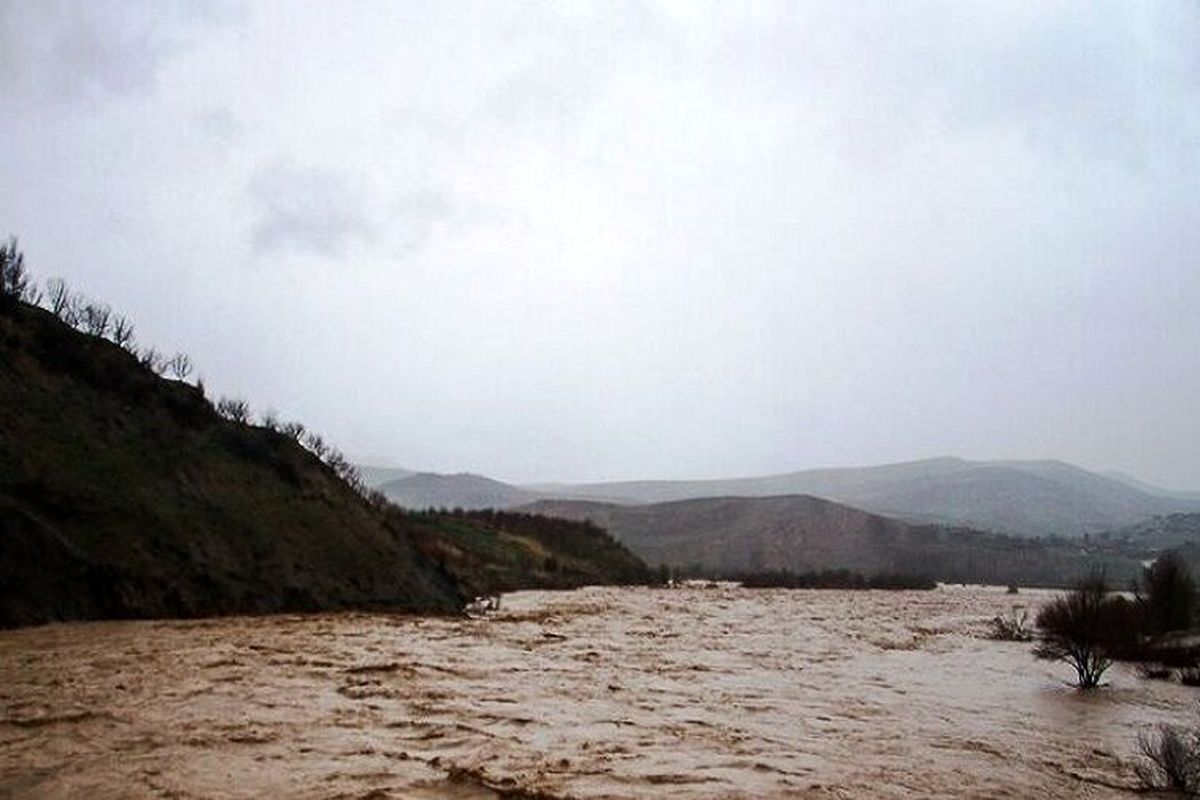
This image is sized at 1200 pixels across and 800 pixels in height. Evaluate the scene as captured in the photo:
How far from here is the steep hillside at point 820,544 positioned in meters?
108

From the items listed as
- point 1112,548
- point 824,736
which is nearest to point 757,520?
point 1112,548

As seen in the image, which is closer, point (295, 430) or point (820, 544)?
point (295, 430)

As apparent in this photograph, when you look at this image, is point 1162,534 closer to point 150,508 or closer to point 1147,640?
point 1147,640

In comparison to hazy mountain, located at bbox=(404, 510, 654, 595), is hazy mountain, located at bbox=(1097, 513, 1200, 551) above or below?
above

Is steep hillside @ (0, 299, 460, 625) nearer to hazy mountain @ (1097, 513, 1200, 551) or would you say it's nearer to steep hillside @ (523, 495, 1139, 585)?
steep hillside @ (523, 495, 1139, 585)

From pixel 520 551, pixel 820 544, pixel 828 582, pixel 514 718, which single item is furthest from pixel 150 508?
pixel 820 544

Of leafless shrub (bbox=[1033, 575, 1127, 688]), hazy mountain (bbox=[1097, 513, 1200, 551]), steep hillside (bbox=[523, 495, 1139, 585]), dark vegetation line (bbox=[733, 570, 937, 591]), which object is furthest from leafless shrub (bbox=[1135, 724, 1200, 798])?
hazy mountain (bbox=[1097, 513, 1200, 551])

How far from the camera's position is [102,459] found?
20516 millimetres

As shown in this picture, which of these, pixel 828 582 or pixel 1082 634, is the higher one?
pixel 1082 634

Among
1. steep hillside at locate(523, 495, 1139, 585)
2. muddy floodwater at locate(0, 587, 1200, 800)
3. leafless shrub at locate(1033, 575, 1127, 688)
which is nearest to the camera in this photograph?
muddy floodwater at locate(0, 587, 1200, 800)

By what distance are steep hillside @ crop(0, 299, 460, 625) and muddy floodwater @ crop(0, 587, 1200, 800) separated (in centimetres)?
152

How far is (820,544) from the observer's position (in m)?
118

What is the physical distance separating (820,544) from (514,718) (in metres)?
112

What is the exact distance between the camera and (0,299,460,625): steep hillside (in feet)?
58.2
